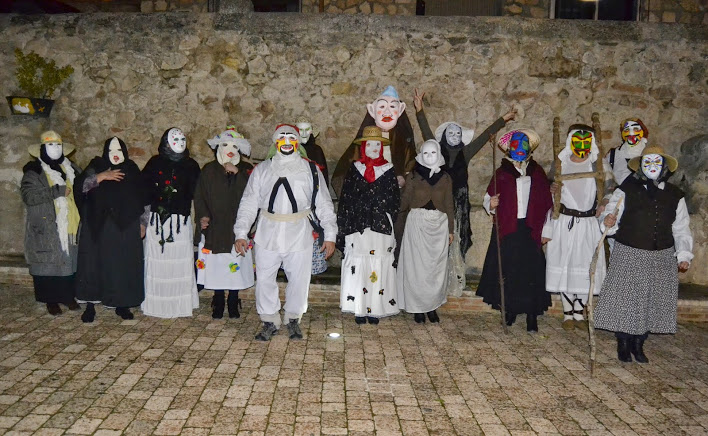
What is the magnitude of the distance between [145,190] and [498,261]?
376 centimetres

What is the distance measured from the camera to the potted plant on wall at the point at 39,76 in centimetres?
720

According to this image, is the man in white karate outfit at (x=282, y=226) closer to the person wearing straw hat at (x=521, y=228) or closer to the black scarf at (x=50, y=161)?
the person wearing straw hat at (x=521, y=228)

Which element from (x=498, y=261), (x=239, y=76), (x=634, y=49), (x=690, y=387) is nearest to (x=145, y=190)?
(x=239, y=76)

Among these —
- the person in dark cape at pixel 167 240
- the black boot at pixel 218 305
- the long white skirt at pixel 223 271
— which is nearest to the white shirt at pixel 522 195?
the long white skirt at pixel 223 271

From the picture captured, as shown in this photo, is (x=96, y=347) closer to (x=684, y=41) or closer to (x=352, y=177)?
(x=352, y=177)

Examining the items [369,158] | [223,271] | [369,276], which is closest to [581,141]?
[369,158]

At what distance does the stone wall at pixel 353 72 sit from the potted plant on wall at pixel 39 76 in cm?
11

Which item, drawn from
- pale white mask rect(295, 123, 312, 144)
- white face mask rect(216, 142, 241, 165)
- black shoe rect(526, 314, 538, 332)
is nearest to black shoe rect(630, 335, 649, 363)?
black shoe rect(526, 314, 538, 332)

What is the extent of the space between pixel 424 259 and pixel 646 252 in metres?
2.08

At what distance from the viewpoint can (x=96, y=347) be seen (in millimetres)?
4910

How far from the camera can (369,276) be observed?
230 inches

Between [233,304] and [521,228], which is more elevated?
[521,228]

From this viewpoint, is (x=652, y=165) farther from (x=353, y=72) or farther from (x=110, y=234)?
(x=110, y=234)

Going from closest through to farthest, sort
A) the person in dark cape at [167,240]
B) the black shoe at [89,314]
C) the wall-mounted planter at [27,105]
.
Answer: the black shoe at [89,314], the person in dark cape at [167,240], the wall-mounted planter at [27,105]
